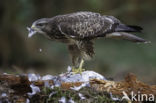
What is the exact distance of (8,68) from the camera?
13641 mm

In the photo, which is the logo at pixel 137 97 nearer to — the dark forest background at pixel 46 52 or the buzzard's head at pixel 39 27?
the buzzard's head at pixel 39 27

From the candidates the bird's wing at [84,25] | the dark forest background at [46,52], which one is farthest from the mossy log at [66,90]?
the dark forest background at [46,52]

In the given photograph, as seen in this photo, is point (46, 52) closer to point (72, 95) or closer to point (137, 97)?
point (137, 97)

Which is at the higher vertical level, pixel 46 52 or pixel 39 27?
pixel 46 52

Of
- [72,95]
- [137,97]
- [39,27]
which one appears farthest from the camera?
[39,27]

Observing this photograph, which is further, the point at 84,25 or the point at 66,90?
the point at 84,25

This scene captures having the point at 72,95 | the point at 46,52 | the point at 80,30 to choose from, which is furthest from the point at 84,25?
the point at 46,52

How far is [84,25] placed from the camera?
337 inches

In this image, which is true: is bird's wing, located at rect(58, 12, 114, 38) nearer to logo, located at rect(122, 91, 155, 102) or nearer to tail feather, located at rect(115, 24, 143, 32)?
tail feather, located at rect(115, 24, 143, 32)

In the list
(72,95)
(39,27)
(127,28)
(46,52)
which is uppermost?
(46,52)

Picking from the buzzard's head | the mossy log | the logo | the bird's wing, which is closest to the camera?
the mossy log

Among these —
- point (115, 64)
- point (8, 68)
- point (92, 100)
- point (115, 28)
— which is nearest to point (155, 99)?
point (92, 100)

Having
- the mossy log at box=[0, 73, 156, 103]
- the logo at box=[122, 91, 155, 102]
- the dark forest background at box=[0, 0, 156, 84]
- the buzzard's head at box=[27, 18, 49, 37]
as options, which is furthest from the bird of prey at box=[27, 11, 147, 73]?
the dark forest background at box=[0, 0, 156, 84]

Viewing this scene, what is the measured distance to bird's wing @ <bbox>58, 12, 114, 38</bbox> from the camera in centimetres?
840
